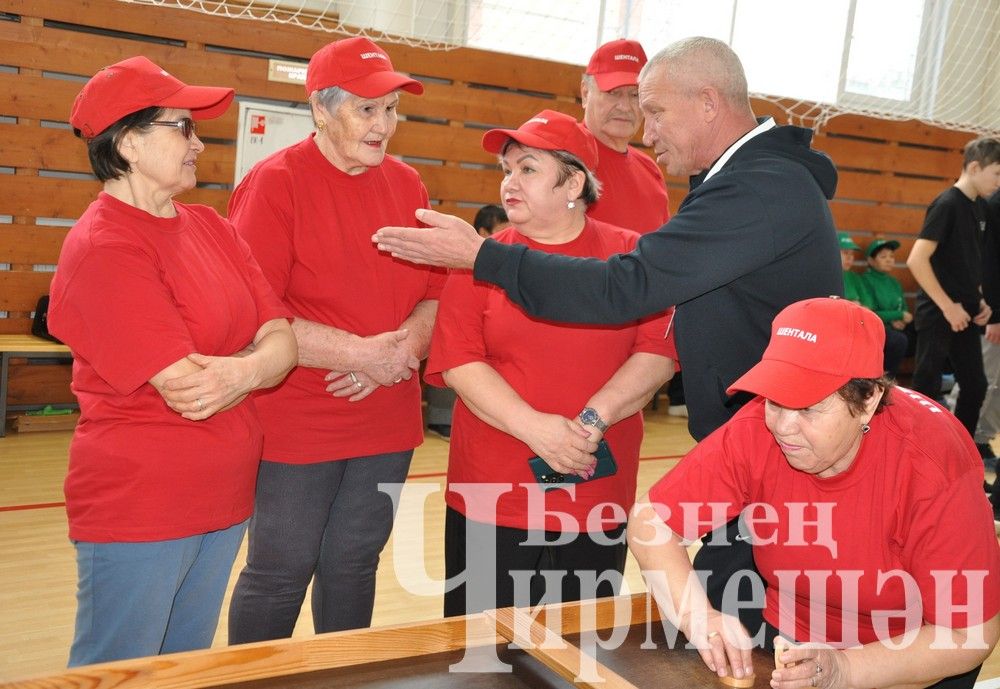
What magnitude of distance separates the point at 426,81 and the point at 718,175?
16.1ft

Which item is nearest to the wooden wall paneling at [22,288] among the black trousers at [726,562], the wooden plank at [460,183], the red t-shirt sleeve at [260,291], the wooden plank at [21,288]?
the wooden plank at [21,288]

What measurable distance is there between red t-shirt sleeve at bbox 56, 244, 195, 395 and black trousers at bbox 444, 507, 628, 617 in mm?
919

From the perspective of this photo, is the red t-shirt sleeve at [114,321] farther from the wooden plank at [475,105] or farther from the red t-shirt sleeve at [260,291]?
the wooden plank at [475,105]

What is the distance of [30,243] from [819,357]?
5188 mm

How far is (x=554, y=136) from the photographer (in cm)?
241

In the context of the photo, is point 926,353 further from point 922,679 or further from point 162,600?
point 162,600

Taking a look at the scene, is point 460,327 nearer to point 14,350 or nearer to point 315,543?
point 315,543

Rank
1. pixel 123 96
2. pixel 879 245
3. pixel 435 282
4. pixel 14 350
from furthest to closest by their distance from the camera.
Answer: pixel 879 245, pixel 14 350, pixel 435 282, pixel 123 96

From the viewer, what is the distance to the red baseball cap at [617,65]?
317cm

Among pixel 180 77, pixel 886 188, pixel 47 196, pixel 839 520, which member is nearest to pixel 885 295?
pixel 886 188

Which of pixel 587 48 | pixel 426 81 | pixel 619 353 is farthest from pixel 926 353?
pixel 619 353

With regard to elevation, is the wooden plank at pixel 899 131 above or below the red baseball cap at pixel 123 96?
above

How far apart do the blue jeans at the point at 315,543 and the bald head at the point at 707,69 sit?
1.17 meters

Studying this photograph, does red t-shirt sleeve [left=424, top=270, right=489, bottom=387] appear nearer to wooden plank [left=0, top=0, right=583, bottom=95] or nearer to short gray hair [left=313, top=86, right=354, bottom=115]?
short gray hair [left=313, top=86, right=354, bottom=115]
